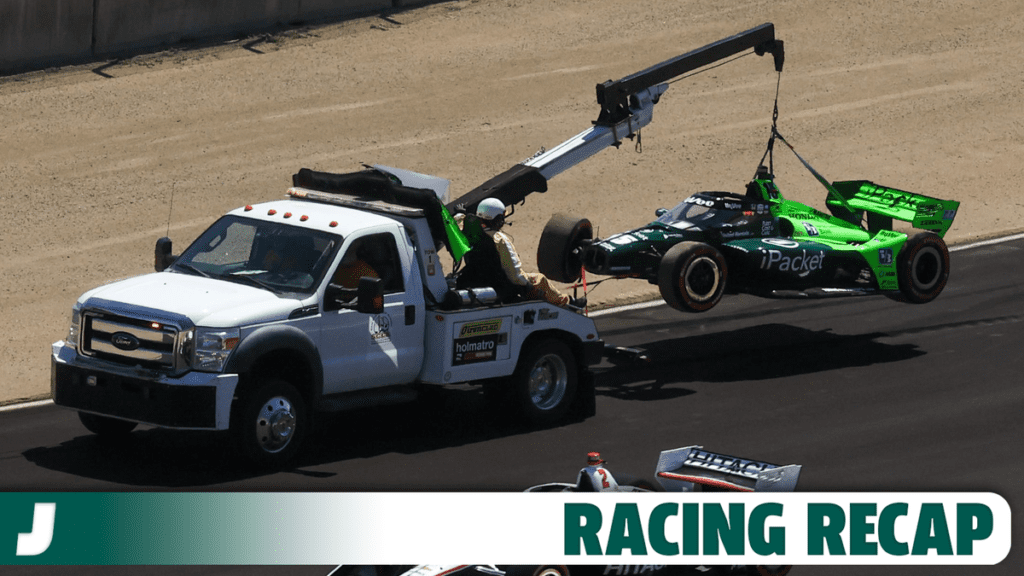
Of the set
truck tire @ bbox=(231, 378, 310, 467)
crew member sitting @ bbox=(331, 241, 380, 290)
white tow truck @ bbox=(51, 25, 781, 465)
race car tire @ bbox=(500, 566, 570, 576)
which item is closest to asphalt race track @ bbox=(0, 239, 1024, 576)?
truck tire @ bbox=(231, 378, 310, 467)

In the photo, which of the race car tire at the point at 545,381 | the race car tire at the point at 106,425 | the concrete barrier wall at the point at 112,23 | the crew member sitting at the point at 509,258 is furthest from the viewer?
the concrete barrier wall at the point at 112,23

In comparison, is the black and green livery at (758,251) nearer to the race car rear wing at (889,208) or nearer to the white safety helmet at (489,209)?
the race car rear wing at (889,208)

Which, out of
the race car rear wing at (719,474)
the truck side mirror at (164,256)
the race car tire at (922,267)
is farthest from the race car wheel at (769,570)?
the race car tire at (922,267)

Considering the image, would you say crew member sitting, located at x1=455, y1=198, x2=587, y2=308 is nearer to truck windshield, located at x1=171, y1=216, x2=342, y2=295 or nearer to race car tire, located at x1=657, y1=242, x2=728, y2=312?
race car tire, located at x1=657, y1=242, x2=728, y2=312

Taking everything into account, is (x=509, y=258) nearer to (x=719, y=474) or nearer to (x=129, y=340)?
(x=129, y=340)

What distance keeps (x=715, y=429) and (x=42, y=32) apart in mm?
17924

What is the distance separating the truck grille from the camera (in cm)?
1402

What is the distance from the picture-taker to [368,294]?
1448cm

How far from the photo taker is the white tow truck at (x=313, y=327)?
1402cm

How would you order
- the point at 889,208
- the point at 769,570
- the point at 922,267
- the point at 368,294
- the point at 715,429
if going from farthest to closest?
the point at 889,208 < the point at 922,267 < the point at 715,429 < the point at 368,294 < the point at 769,570

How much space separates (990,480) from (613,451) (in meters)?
3.48

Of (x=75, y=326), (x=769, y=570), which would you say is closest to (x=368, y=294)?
(x=75, y=326)

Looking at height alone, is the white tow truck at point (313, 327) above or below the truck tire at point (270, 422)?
above

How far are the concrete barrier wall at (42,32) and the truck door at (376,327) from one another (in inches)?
625
